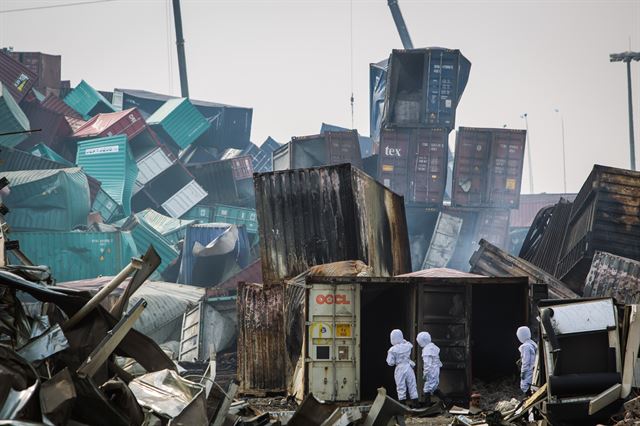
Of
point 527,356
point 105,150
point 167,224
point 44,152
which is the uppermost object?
point 105,150

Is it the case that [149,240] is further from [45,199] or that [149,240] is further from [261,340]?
[261,340]

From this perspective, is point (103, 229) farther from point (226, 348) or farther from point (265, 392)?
point (265, 392)

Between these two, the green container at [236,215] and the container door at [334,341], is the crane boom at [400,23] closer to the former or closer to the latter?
the green container at [236,215]

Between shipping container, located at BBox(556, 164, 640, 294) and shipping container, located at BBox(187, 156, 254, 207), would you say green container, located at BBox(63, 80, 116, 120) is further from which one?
shipping container, located at BBox(556, 164, 640, 294)

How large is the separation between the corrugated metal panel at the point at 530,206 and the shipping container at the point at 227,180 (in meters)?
22.5

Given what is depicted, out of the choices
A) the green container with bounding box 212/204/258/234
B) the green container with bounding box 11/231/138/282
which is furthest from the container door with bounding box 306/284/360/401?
the green container with bounding box 212/204/258/234

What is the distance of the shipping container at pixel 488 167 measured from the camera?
1234 inches

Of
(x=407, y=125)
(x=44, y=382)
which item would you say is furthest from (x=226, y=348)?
(x=44, y=382)

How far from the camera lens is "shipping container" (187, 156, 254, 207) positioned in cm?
4488

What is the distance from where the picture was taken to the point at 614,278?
1733 centimetres

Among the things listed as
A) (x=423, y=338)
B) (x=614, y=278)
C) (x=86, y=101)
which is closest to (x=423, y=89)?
(x=614, y=278)

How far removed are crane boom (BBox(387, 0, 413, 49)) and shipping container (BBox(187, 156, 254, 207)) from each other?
60.2 ft

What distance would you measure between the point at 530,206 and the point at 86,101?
34094 mm

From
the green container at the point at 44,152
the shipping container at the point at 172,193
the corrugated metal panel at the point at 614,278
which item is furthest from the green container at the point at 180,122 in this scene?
the corrugated metal panel at the point at 614,278
